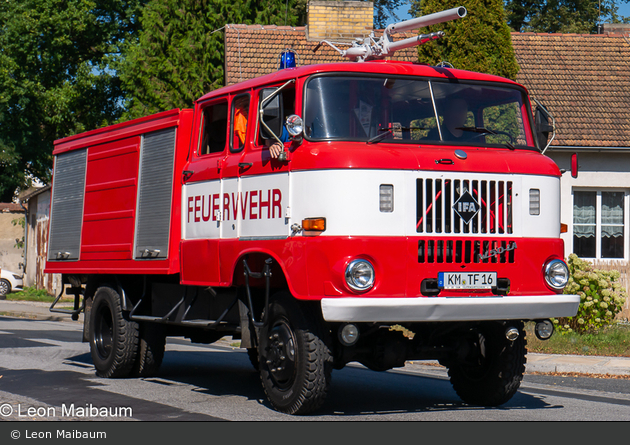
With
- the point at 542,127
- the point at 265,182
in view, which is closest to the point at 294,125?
the point at 265,182

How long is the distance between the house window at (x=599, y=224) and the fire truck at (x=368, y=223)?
1164 centimetres

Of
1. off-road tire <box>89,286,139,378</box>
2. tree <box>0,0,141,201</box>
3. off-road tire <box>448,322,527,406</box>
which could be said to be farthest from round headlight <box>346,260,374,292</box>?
tree <box>0,0,141,201</box>

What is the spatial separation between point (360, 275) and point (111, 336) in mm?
4517

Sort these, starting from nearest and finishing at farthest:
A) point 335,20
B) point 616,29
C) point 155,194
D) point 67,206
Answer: point 155,194 < point 67,206 < point 335,20 < point 616,29

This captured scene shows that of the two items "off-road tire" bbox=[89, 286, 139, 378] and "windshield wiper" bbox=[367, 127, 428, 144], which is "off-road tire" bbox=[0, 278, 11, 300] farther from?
"windshield wiper" bbox=[367, 127, 428, 144]

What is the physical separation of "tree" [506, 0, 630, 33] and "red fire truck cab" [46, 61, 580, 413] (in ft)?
96.0

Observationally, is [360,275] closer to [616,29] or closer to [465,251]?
[465,251]

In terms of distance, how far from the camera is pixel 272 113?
24.7 feet

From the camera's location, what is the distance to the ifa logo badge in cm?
732

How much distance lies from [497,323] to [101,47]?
109ft

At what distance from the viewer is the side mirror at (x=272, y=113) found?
296 inches

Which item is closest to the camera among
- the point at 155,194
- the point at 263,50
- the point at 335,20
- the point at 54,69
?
the point at 155,194

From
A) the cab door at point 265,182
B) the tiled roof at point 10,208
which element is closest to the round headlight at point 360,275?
the cab door at point 265,182

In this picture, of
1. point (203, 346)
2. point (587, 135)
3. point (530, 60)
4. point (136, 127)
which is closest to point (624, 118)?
point (587, 135)
